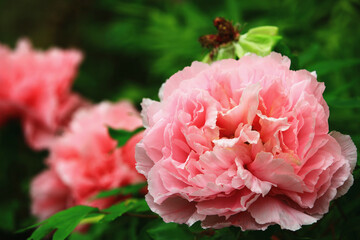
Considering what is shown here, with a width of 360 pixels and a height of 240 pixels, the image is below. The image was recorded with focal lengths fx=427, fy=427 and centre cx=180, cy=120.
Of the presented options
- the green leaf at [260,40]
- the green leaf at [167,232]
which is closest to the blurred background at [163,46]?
the green leaf at [260,40]

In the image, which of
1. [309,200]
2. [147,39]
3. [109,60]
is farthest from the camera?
[109,60]

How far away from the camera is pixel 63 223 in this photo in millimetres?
464

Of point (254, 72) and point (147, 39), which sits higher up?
point (147, 39)

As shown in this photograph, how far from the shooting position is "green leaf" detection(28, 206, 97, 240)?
17.7 inches

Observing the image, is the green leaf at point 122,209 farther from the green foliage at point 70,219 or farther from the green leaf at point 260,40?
the green leaf at point 260,40

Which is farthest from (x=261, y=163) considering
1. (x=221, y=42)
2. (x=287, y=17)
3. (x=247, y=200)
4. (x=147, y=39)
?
(x=147, y=39)

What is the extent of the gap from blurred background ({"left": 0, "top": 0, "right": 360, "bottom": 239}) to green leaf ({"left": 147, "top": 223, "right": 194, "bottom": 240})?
12cm

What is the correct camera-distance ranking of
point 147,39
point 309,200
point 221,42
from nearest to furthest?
point 309,200 → point 221,42 → point 147,39

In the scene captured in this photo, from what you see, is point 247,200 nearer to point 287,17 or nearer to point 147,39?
point 287,17

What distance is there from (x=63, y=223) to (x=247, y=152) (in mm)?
218

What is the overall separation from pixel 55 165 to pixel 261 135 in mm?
545

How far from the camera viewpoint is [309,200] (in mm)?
375

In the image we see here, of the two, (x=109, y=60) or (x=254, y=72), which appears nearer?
(x=254, y=72)

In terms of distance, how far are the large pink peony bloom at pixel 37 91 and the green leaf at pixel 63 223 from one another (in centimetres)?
49
